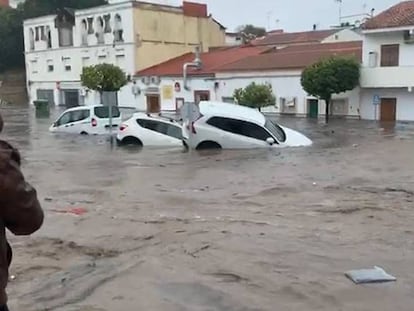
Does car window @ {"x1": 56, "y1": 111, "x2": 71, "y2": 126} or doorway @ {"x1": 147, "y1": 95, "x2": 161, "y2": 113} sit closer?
car window @ {"x1": 56, "y1": 111, "x2": 71, "y2": 126}

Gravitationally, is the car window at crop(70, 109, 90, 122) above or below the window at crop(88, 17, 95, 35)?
below

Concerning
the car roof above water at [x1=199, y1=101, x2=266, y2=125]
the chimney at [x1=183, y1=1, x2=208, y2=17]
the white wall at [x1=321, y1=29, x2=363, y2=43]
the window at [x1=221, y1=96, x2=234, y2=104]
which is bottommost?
the window at [x1=221, y1=96, x2=234, y2=104]

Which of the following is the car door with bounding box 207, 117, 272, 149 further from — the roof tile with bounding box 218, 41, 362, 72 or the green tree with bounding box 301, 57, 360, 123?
the roof tile with bounding box 218, 41, 362, 72

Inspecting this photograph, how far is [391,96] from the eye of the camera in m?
36.2

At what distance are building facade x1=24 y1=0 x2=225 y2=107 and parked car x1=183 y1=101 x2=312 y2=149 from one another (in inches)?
1144

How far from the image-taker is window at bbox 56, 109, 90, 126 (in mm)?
26531

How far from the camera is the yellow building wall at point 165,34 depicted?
51.1m

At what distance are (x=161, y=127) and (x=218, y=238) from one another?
13.8 m

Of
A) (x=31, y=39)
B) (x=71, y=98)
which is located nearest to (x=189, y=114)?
(x=71, y=98)

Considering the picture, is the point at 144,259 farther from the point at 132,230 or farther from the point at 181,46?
the point at 181,46

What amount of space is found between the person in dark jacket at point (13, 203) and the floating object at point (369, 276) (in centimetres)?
375

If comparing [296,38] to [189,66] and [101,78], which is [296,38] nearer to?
[189,66]

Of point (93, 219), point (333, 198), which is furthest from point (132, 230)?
point (333, 198)

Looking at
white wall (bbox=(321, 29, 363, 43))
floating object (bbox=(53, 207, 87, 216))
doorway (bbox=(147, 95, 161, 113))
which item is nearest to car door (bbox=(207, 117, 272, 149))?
floating object (bbox=(53, 207, 87, 216))
